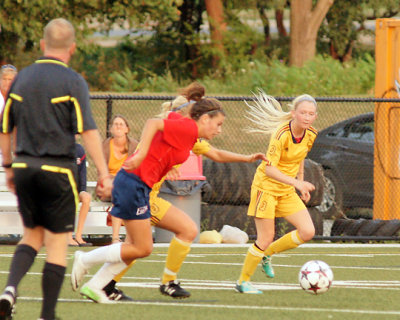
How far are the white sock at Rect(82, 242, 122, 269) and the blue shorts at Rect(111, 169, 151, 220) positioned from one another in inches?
11.6

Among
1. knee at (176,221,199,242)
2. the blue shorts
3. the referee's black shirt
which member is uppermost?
the referee's black shirt

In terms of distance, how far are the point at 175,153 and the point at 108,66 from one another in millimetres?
26904

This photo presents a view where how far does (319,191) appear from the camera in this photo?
46.4 ft

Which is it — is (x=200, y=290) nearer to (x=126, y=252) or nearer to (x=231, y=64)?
(x=126, y=252)

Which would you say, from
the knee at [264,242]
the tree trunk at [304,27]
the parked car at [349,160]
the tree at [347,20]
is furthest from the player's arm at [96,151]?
the tree at [347,20]

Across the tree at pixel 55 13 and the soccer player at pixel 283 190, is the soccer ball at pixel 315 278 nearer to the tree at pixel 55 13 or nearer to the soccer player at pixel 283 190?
the soccer player at pixel 283 190

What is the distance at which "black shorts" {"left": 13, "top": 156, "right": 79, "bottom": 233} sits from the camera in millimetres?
6156

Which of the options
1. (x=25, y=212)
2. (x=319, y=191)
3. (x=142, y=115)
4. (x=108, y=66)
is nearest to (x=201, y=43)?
(x=108, y=66)

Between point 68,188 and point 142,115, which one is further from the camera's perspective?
point 142,115

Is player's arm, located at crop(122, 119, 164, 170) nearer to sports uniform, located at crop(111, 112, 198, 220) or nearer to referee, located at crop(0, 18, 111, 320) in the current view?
sports uniform, located at crop(111, 112, 198, 220)

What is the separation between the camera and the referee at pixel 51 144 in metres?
6.17

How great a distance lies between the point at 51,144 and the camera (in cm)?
619

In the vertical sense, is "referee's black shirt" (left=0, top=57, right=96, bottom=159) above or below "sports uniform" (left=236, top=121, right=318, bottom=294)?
above

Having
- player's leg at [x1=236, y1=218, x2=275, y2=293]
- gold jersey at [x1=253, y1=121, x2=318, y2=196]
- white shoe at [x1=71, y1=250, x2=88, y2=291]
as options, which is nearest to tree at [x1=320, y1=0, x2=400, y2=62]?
gold jersey at [x1=253, y1=121, x2=318, y2=196]
